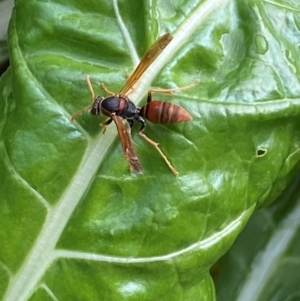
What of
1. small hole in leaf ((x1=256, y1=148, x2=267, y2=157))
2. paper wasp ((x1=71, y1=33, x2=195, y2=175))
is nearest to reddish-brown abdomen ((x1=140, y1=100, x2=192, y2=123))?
paper wasp ((x1=71, y1=33, x2=195, y2=175))

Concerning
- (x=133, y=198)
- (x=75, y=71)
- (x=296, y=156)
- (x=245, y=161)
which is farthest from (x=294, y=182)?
(x=75, y=71)

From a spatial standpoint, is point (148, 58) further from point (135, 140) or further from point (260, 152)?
point (260, 152)

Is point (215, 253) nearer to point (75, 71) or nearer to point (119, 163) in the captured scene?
point (119, 163)

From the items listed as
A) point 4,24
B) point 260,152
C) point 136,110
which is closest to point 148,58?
point 136,110

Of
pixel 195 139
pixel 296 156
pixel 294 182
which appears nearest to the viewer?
pixel 195 139

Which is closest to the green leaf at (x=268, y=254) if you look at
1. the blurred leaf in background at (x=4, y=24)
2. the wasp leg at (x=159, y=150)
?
the wasp leg at (x=159, y=150)

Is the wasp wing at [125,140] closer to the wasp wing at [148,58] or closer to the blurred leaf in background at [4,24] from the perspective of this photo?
the wasp wing at [148,58]
